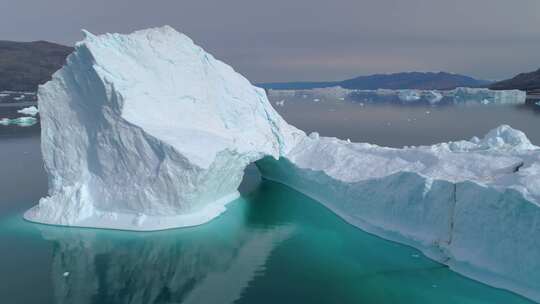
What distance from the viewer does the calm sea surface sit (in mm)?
9016

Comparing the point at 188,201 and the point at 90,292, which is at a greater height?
the point at 188,201


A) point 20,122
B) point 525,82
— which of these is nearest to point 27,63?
point 20,122

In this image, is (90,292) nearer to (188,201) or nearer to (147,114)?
(188,201)

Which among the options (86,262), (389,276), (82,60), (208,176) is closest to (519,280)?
(389,276)

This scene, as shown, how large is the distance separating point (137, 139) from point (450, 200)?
8.50 metres

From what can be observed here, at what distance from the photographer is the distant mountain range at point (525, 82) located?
3555 inches

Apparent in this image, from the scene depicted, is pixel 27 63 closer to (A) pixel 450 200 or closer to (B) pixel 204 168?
(B) pixel 204 168

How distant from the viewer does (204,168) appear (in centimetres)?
1245

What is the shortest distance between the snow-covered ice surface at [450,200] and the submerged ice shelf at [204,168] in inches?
1.2

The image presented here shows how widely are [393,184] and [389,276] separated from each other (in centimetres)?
322

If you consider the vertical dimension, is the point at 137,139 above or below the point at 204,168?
above

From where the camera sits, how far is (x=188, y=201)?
42.8 ft

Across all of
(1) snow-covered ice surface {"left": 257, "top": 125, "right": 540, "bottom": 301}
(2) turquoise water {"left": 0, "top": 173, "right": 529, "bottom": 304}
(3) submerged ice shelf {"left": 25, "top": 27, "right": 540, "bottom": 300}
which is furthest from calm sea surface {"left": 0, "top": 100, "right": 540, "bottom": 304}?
(3) submerged ice shelf {"left": 25, "top": 27, "right": 540, "bottom": 300}

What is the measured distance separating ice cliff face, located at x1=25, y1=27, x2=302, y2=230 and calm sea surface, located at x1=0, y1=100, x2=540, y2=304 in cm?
75
